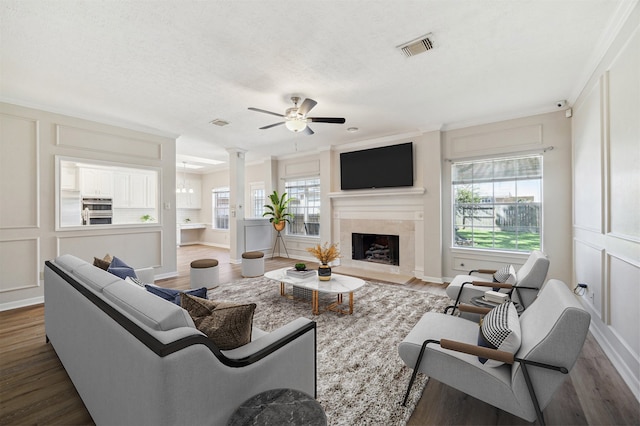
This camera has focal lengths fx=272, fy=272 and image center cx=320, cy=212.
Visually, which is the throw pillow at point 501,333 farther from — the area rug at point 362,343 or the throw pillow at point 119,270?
the throw pillow at point 119,270

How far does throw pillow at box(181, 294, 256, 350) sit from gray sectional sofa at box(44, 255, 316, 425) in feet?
0.20

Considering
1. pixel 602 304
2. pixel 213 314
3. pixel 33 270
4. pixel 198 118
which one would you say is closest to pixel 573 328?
pixel 213 314

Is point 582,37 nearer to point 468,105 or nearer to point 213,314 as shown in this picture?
point 468,105

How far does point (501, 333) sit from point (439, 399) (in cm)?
69

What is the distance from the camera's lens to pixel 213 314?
1465 millimetres

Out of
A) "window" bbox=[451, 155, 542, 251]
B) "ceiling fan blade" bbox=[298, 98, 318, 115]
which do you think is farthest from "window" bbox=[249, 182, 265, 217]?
"window" bbox=[451, 155, 542, 251]

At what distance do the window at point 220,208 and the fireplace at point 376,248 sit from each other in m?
5.34

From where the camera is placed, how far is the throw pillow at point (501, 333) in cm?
151

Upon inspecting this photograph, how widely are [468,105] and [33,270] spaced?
655 cm

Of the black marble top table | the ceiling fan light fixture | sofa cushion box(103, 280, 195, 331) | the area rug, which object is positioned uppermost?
the ceiling fan light fixture

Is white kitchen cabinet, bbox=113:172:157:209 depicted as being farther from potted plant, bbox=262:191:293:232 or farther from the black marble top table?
the black marble top table

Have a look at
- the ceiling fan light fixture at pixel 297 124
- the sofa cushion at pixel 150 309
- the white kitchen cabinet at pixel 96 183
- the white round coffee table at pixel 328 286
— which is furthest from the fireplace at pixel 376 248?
the white kitchen cabinet at pixel 96 183

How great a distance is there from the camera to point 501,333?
1.58 metres

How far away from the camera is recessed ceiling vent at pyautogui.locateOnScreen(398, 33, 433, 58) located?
2391 mm
